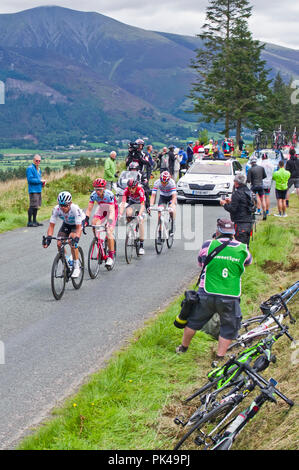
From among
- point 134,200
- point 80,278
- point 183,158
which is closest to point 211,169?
point 183,158

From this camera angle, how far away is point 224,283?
730cm

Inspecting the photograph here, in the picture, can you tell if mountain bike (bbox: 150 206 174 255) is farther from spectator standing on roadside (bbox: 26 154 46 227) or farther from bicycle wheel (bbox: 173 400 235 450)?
bicycle wheel (bbox: 173 400 235 450)

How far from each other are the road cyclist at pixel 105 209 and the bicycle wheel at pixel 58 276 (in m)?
1.45

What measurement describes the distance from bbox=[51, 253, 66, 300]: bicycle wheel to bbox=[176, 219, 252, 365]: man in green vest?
3.71 m

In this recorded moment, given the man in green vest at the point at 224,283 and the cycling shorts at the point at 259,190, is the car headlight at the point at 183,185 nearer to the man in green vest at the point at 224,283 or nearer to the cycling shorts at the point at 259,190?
the cycling shorts at the point at 259,190

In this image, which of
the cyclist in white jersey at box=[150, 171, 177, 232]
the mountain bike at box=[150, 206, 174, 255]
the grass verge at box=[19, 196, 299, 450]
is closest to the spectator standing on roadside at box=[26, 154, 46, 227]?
the cyclist in white jersey at box=[150, 171, 177, 232]

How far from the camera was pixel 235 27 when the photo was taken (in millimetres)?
65438

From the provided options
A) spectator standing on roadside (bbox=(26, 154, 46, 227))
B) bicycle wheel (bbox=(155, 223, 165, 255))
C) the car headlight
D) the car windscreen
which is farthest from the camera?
the car windscreen

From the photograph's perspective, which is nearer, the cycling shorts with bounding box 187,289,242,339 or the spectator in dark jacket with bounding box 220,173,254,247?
the cycling shorts with bounding box 187,289,242,339

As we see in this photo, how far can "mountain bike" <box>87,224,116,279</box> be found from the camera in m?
12.0

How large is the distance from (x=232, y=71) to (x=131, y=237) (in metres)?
55.5

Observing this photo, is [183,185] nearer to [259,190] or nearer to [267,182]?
[267,182]

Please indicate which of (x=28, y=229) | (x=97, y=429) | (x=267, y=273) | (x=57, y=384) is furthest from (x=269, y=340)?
(x=28, y=229)

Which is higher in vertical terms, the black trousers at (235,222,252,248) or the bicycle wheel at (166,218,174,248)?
the black trousers at (235,222,252,248)
